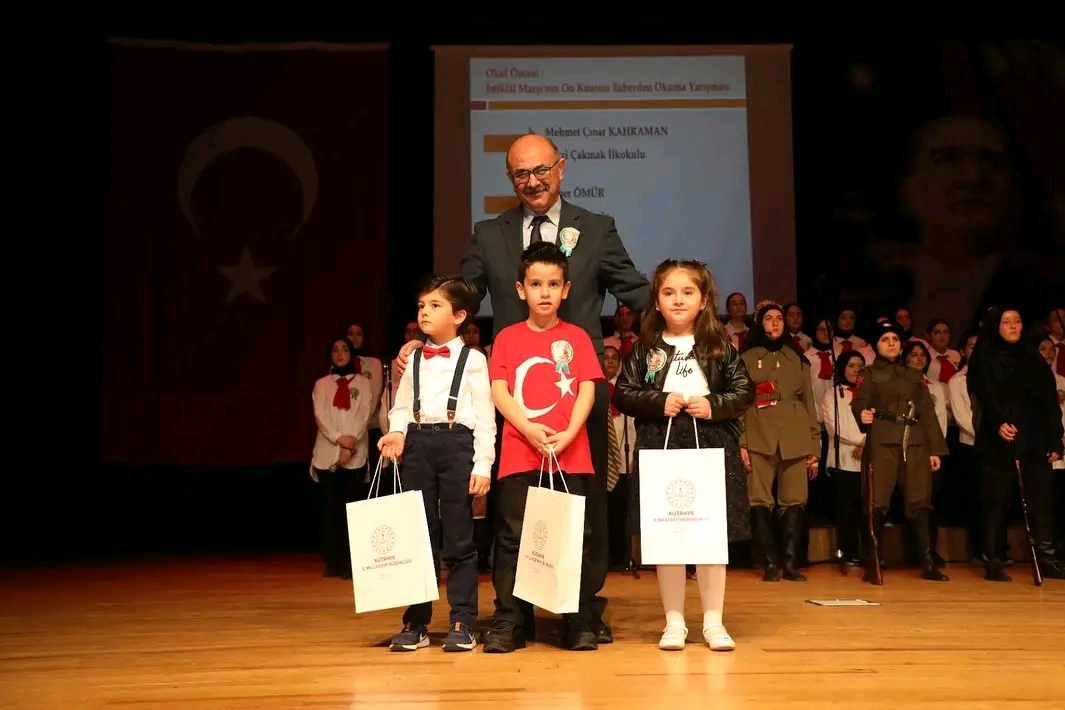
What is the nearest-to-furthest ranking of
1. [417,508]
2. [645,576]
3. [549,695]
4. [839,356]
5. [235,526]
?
[549,695]
[417,508]
[645,576]
[839,356]
[235,526]

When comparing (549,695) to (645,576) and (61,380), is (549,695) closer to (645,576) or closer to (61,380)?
(645,576)

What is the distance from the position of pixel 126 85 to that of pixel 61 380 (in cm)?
214

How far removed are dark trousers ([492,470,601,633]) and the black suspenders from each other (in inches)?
11.2

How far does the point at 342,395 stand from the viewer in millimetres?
6480

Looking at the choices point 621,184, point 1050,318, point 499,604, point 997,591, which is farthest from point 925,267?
point 499,604

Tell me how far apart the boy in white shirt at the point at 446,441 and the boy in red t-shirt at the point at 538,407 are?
8 centimetres

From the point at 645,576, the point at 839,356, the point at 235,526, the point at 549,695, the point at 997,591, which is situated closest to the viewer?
the point at 549,695

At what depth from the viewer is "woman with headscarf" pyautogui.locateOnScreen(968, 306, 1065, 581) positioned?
5.73 metres

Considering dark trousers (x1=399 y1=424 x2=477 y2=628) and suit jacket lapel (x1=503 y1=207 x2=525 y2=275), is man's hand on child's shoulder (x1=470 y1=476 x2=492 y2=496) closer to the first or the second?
dark trousers (x1=399 y1=424 x2=477 y2=628)

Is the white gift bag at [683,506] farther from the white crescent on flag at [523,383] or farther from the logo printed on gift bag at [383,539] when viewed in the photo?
the logo printed on gift bag at [383,539]

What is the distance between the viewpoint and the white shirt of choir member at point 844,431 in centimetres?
628

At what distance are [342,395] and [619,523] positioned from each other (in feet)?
6.02

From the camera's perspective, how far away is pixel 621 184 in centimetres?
735

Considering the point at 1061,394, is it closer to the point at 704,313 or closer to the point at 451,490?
the point at 704,313
